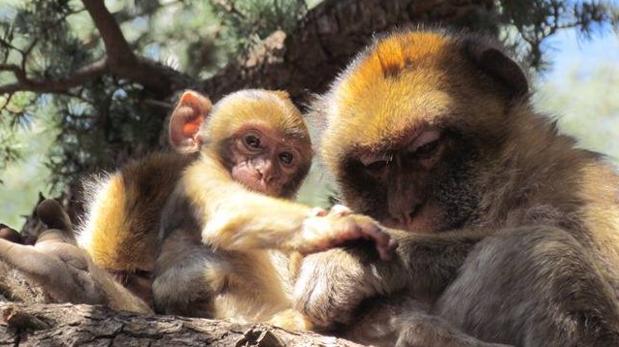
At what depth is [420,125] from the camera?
514 centimetres

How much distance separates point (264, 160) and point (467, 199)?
1281mm

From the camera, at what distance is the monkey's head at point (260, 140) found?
596 centimetres

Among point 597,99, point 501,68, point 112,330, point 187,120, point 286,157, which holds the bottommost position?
point 597,99

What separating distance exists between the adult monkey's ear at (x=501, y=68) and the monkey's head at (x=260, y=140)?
1145 mm

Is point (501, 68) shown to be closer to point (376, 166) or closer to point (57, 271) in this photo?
point (376, 166)

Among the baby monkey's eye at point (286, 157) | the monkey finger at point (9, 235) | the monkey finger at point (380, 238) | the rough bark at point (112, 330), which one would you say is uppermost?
the baby monkey's eye at point (286, 157)

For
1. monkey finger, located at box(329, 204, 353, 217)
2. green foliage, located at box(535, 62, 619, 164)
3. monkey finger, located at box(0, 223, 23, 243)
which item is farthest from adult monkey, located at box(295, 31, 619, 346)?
green foliage, located at box(535, 62, 619, 164)

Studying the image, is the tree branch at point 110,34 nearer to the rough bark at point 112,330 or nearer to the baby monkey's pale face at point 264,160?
the baby monkey's pale face at point 264,160

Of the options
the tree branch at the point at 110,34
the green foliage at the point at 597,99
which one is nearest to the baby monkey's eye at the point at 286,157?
the tree branch at the point at 110,34

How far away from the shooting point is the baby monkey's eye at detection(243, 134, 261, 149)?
Answer: 607 cm

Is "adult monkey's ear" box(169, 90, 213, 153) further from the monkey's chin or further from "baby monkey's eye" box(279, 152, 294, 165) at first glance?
the monkey's chin

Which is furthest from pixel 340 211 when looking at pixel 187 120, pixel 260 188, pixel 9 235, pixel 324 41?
pixel 324 41

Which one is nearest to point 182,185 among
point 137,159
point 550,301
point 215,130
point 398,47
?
point 215,130

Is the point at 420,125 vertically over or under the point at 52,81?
under
